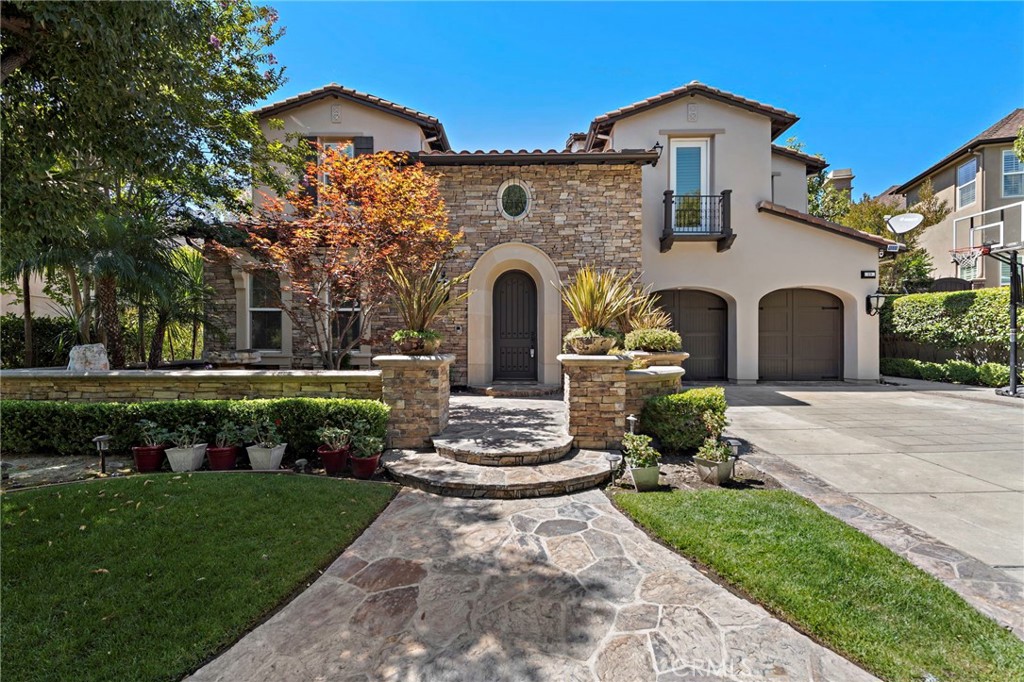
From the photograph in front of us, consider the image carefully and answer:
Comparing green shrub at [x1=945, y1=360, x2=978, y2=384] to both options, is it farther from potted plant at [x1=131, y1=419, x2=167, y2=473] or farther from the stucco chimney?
potted plant at [x1=131, y1=419, x2=167, y2=473]

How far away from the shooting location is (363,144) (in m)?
11.1

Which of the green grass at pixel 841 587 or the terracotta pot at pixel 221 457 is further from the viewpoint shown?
the terracotta pot at pixel 221 457

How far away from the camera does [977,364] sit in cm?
1196

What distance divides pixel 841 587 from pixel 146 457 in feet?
24.9

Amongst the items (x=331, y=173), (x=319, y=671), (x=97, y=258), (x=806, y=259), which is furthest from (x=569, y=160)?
(x=319, y=671)

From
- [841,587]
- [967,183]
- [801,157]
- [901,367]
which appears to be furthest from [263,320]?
[967,183]

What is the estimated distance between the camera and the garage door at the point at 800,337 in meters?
12.9

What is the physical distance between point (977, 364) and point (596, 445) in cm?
1410

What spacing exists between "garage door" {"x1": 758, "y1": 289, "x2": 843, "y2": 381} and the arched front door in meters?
7.87

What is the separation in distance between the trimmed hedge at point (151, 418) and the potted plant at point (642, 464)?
3.33m

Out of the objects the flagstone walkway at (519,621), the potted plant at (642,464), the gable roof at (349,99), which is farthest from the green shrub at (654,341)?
the gable roof at (349,99)

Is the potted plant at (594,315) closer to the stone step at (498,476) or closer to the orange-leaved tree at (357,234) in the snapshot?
the stone step at (498,476)

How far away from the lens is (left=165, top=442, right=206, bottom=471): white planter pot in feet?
17.2

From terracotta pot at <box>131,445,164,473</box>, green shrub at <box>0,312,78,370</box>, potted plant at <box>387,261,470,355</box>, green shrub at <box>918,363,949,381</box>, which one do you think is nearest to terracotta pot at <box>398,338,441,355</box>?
potted plant at <box>387,261,470,355</box>
